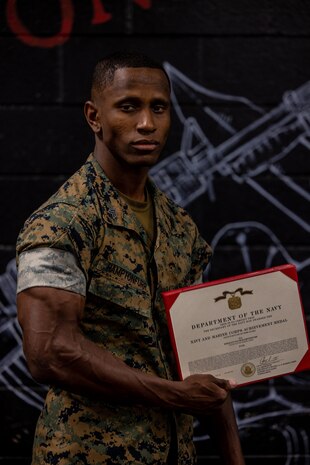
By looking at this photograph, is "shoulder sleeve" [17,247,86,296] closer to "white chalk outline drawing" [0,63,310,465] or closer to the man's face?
the man's face

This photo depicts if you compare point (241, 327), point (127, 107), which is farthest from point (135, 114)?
point (241, 327)

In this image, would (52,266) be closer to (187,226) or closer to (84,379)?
(84,379)

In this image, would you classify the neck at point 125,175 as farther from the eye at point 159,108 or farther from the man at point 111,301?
the eye at point 159,108

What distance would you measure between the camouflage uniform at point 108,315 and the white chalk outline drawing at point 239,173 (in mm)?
1664

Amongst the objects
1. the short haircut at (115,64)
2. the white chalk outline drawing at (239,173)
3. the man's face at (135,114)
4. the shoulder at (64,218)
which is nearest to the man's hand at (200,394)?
the shoulder at (64,218)

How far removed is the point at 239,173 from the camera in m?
3.82

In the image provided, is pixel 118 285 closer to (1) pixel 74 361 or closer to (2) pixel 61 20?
(1) pixel 74 361

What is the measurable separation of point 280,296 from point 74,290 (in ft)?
2.00

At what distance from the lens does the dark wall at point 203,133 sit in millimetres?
3758

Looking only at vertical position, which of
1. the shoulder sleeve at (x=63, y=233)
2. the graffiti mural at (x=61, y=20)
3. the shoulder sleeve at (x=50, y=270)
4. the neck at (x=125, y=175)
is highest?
the graffiti mural at (x=61, y=20)

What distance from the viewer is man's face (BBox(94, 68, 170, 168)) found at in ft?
6.89

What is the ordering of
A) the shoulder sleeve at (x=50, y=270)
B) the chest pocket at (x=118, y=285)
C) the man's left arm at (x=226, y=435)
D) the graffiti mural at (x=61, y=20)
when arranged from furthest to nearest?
the graffiti mural at (x=61, y=20) < the man's left arm at (x=226, y=435) < the chest pocket at (x=118, y=285) < the shoulder sleeve at (x=50, y=270)

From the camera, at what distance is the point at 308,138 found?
3.82 meters

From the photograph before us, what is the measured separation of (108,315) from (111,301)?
39mm
